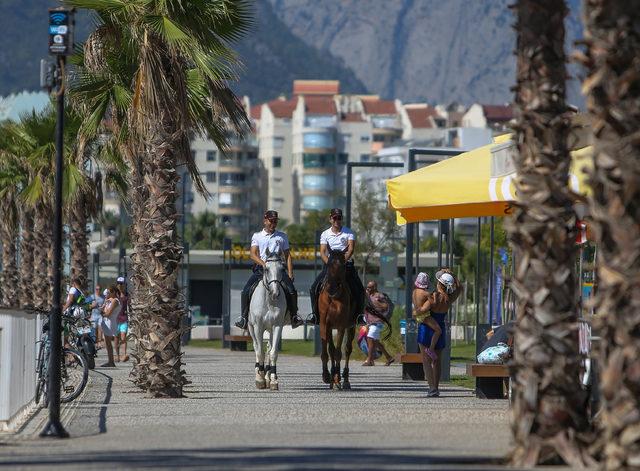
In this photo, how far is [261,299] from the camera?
838 inches

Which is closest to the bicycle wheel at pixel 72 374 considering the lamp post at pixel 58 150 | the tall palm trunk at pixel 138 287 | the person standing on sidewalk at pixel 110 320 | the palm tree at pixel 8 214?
the tall palm trunk at pixel 138 287

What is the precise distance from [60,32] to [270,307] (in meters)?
6.96

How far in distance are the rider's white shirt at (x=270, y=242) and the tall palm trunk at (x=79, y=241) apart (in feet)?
49.1

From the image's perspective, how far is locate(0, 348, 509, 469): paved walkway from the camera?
36.8 feet

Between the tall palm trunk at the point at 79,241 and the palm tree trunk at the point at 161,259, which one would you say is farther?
the tall palm trunk at the point at 79,241

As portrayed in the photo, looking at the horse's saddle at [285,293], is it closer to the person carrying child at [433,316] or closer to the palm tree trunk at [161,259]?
the palm tree trunk at [161,259]

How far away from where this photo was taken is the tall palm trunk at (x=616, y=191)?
997 centimetres

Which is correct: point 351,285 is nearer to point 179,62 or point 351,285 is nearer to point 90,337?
point 179,62

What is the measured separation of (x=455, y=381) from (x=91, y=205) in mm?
15502

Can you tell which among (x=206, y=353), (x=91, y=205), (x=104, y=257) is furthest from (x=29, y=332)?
(x=104, y=257)

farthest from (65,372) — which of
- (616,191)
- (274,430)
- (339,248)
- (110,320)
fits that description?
(110,320)

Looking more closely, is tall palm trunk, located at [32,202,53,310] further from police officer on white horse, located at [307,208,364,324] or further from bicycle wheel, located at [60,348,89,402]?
police officer on white horse, located at [307,208,364,324]

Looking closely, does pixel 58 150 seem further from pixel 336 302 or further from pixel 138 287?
pixel 138 287

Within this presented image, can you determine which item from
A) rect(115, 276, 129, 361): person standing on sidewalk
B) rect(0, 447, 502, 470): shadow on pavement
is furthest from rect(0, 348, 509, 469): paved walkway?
rect(115, 276, 129, 361): person standing on sidewalk
